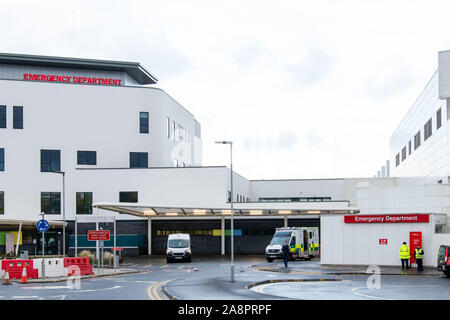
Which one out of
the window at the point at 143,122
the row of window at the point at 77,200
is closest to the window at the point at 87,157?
the row of window at the point at 77,200

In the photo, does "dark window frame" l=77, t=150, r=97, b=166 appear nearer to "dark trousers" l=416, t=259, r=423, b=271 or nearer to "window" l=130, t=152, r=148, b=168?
"window" l=130, t=152, r=148, b=168

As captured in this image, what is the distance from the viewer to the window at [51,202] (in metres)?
69.3

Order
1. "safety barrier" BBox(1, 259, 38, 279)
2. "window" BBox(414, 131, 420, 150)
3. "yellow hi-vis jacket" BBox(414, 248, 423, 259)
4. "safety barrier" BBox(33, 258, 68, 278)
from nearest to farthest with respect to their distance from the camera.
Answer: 1. "safety barrier" BBox(1, 259, 38, 279)
2. "safety barrier" BBox(33, 258, 68, 278)
3. "yellow hi-vis jacket" BBox(414, 248, 423, 259)
4. "window" BBox(414, 131, 420, 150)

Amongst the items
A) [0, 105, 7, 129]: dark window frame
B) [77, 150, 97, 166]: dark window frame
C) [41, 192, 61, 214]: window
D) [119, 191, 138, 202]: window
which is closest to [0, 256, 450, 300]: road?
[119, 191, 138, 202]: window

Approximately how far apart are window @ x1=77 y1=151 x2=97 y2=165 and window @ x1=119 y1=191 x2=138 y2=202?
5283mm

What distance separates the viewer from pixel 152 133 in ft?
243

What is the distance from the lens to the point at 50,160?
229 feet

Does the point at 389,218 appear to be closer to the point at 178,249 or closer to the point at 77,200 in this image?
the point at 178,249

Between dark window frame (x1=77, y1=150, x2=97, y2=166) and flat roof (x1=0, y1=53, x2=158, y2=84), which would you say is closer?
dark window frame (x1=77, y1=150, x2=97, y2=166)

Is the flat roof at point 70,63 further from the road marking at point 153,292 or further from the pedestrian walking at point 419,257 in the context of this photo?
the road marking at point 153,292

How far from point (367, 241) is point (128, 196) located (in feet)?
112

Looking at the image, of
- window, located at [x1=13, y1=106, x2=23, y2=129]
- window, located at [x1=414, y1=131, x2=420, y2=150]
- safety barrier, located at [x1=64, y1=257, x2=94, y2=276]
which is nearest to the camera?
safety barrier, located at [x1=64, y1=257, x2=94, y2=276]

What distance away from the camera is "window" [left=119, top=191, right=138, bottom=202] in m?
69.2
